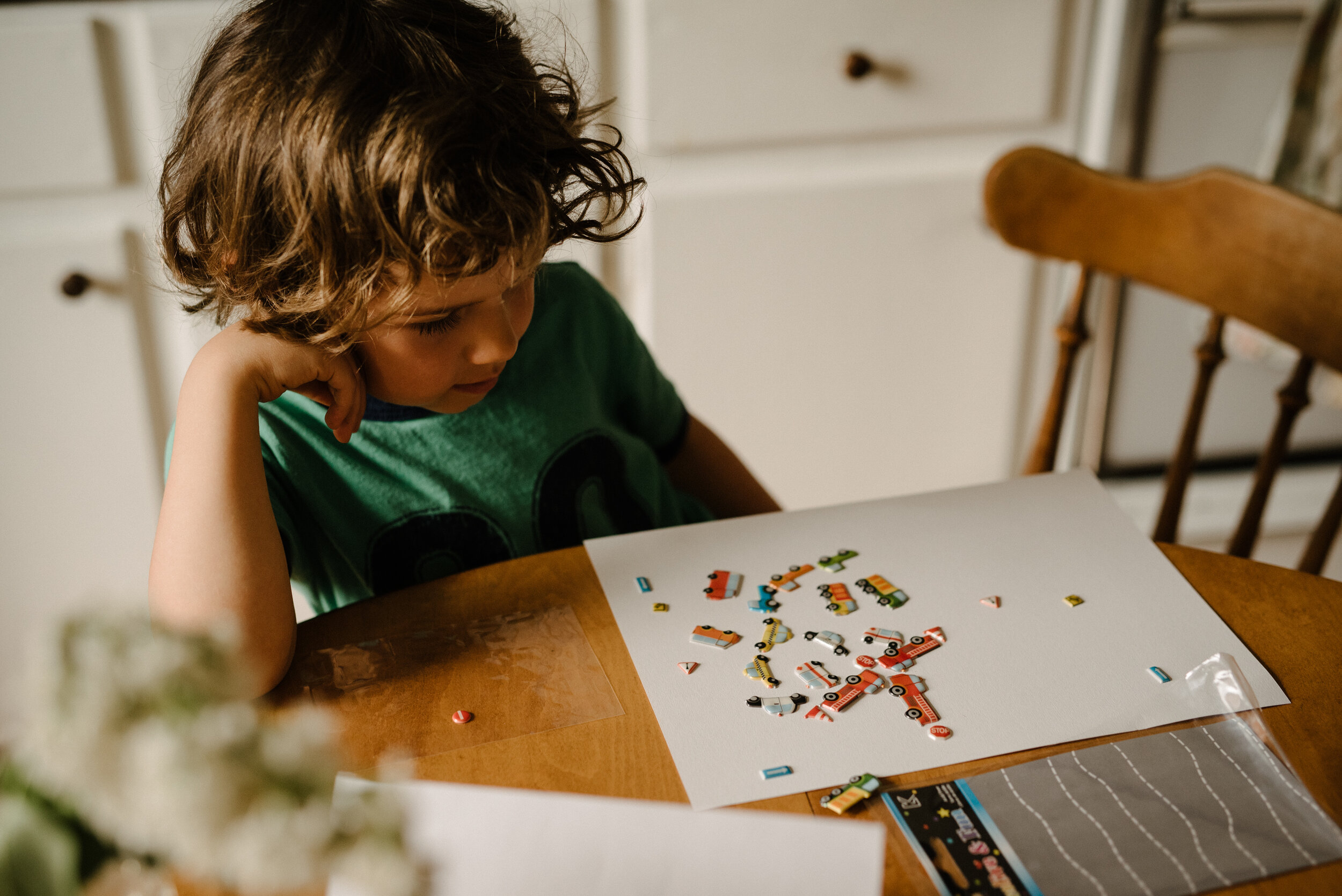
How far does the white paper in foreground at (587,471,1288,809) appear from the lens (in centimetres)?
49

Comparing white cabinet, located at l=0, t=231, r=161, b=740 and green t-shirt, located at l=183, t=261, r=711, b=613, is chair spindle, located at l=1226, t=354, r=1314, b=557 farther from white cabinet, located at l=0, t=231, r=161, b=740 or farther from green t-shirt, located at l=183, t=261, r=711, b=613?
white cabinet, located at l=0, t=231, r=161, b=740

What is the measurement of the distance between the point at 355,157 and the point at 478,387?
22 cm

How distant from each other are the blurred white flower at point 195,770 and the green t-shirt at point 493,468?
510mm

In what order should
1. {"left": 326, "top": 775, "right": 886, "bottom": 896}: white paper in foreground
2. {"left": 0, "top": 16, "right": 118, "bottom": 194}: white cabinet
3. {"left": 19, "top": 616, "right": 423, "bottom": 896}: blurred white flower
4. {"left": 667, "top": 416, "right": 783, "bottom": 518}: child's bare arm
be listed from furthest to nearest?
{"left": 0, "top": 16, "right": 118, "bottom": 194}: white cabinet, {"left": 667, "top": 416, "right": 783, "bottom": 518}: child's bare arm, {"left": 326, "top": 775, "right": 886, "bottom": 896}: white paper in foreground, {"left": 19, "top": 616, "right": 423, "bottom": 896}: blurred white flower

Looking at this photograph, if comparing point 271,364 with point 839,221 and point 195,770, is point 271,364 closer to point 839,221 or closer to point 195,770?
point 195,770

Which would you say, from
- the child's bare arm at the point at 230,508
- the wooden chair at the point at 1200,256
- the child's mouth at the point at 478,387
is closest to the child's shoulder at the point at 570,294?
the child's mouth at the point at 478,387

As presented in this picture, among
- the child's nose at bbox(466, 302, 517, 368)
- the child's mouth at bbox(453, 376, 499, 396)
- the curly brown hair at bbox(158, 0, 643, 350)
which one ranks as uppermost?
the curly brown hair at bbox(158, 0, 643, 350)

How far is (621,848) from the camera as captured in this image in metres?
0.42

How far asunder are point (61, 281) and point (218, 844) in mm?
1230

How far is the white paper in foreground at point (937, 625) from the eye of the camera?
19.3 inches

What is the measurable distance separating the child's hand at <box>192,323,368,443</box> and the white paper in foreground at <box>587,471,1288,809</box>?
0.22 meters

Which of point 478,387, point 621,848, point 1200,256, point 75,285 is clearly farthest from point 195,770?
point 75,285

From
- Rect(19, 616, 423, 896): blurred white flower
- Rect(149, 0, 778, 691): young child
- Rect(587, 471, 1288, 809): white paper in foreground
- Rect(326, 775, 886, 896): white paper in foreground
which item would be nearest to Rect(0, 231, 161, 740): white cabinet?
Rect(149, 0, 778, 691): young child

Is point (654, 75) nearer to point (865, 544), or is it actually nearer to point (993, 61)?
point (993, 61)
